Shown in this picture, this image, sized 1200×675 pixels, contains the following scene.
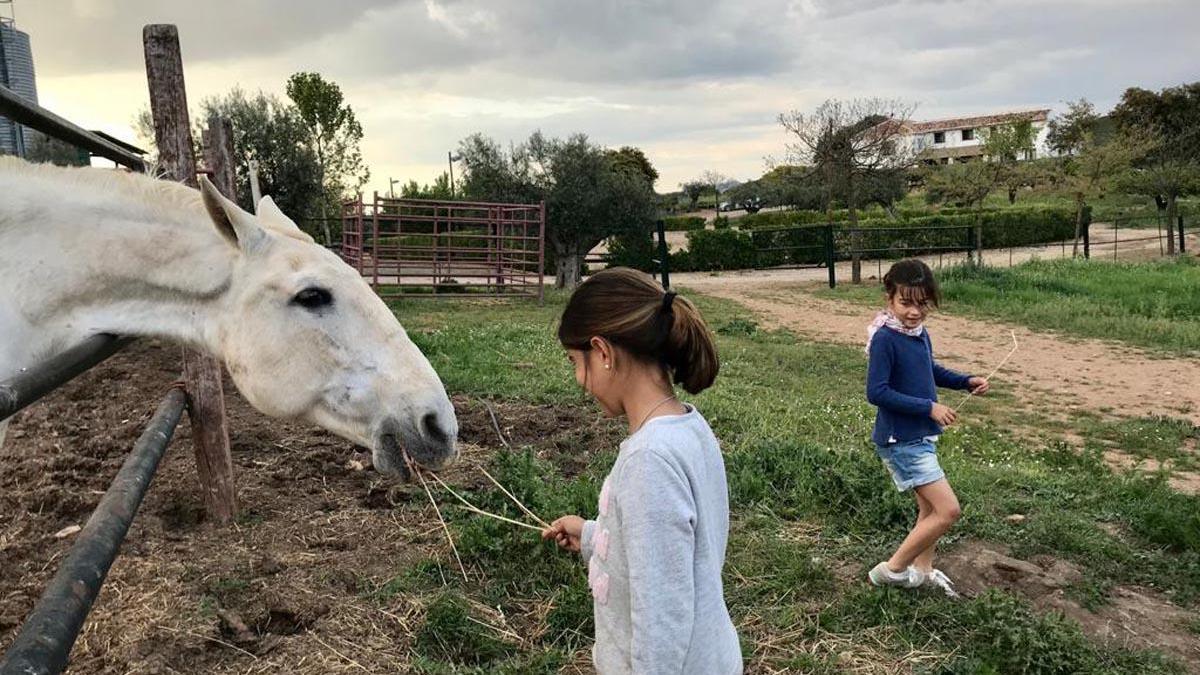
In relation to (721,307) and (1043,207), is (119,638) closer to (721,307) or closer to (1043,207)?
(721,307)

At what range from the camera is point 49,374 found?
1.61m

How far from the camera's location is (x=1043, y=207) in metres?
34.2

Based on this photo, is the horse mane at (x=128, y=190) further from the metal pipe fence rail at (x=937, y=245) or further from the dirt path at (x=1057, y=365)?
the metal pipe fence rail at (x=937, y=245)

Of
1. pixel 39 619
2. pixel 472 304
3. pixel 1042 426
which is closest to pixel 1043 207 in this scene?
pixel 472 304

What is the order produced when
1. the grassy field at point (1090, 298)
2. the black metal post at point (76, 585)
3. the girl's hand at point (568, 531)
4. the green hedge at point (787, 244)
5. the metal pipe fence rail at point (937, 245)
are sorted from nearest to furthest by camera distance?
the black metal post at point (76, 585), the girl's hand at point (568, 531), the grassy field at point (1090, 298), the metal pipe fence rail at point (937, 245), the green hedge at point (787, 244)

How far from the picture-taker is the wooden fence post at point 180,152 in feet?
11.0

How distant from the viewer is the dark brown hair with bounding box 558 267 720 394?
1577 mm

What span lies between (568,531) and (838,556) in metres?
2.14

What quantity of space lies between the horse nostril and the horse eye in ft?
1.45

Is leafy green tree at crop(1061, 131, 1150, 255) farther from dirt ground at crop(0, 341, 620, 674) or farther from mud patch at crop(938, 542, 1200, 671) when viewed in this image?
dirt ground at crop(0, 341, 620, 674)

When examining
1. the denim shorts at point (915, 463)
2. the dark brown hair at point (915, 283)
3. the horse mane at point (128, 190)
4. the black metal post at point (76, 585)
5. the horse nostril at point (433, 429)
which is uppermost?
the horse mane at point (128, 190)

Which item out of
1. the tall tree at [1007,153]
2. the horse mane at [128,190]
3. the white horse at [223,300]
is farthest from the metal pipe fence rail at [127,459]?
the tall tree at [1007,153]

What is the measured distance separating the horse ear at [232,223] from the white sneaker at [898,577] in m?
2.70

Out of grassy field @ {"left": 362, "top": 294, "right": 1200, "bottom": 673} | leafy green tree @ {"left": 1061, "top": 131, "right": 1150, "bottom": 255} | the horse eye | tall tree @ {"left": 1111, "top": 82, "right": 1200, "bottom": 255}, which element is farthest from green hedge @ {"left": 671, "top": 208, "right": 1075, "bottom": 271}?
the horse eye
